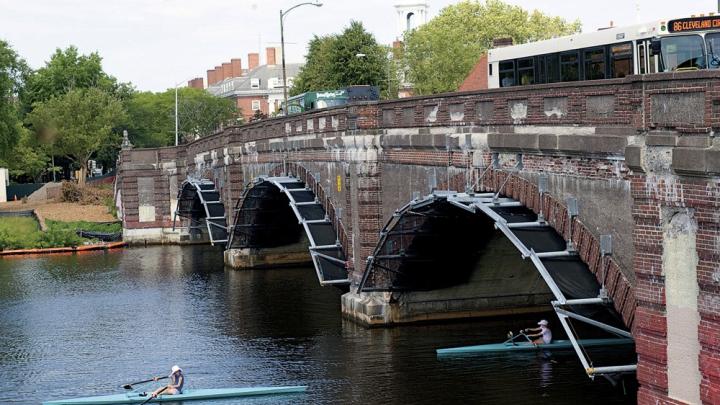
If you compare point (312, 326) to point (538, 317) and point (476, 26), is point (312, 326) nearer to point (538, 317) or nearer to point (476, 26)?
point (538, 317)

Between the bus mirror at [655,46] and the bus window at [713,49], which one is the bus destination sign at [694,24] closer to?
the bus window at [713,49]

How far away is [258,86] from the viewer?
477 ft

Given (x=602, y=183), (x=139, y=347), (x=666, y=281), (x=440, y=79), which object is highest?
(x=440, y=79)

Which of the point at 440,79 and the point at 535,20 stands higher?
the point at 535,20

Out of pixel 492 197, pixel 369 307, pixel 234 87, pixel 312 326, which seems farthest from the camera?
pixel 234 87

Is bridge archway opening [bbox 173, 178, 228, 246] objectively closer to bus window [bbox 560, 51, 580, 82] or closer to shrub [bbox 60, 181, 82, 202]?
shrub [bbox 60, 181, 82, 202]

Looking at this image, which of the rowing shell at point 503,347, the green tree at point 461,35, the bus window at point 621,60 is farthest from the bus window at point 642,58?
the green tree at point 461,35

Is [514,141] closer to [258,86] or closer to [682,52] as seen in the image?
[682,52]

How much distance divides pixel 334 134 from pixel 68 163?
88.1m

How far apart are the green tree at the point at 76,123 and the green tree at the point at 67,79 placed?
14.4m

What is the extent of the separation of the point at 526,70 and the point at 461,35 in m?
63.1

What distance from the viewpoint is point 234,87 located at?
493 ft

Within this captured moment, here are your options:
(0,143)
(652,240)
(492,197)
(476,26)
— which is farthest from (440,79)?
(652,240)

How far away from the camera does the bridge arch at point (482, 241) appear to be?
20988 mm
